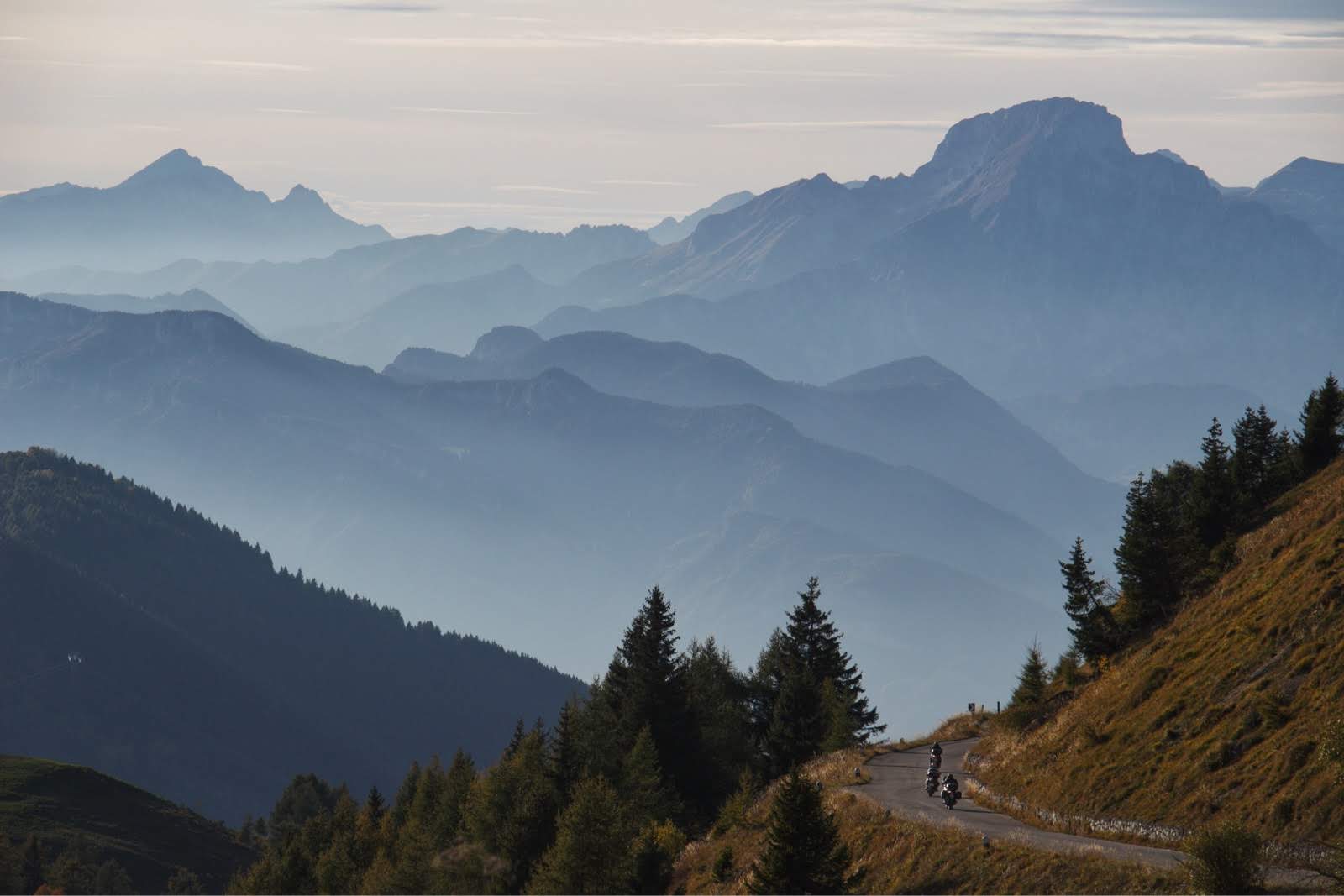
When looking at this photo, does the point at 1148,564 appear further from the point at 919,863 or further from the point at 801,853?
the point at 801,853

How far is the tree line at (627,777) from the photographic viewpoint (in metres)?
58.9

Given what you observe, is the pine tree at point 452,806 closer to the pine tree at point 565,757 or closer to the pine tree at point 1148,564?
the pine tree at point 565,757

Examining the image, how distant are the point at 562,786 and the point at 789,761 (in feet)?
36.5

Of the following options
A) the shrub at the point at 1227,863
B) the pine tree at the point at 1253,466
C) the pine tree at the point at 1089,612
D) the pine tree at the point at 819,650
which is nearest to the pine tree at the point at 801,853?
the shrub at the point at 1227,863

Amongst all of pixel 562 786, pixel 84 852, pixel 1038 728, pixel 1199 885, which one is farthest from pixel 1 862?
pixel 1199 885

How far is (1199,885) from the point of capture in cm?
3381

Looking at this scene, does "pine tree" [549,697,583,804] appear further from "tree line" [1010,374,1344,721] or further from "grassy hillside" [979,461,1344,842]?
"grassy hillside" [979,461,1344,842]

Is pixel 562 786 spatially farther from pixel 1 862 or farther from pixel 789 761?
pixel 1 862

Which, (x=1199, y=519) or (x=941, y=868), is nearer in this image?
(x=941, y=868)

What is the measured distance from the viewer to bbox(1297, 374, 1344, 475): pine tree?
66.7m

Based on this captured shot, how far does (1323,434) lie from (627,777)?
34.3m

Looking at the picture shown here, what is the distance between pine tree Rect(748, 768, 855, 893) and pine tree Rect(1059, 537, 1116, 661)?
2343cm

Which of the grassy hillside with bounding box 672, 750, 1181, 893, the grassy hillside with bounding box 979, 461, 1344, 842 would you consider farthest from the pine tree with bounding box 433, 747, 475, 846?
the grassy hillside with bounding box 979, 461, 1344, 842

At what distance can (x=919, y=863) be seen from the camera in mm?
43719
